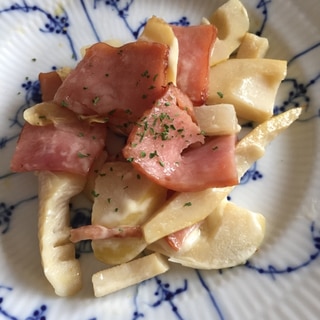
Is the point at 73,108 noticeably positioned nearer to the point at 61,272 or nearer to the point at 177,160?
the point at 177,160

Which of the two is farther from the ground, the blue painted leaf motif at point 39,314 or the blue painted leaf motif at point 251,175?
the blue painted leaf motif at point 251,175

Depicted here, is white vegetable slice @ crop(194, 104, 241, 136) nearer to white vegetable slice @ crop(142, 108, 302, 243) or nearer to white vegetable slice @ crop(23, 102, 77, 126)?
white vegetable slice @ crop(142, 108, 302, 243)

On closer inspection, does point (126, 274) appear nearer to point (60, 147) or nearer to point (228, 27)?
point (60, 147)

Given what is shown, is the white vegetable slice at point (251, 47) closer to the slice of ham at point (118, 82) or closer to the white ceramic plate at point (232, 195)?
the white ceramic plate at point (232, 195)

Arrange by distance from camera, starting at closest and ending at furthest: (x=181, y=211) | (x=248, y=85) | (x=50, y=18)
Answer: (x=181, y=211), (x=248, y=85), (x=50, y=18)

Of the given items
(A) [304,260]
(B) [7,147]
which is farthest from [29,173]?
(A) [304,260]

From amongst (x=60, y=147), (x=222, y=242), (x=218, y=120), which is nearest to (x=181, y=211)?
(x=222, y=242)

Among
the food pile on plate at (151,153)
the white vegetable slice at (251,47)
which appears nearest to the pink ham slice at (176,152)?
the food pile on plate at (151,153)
